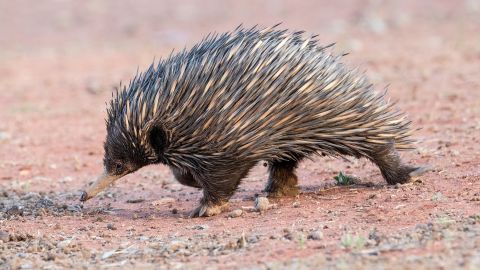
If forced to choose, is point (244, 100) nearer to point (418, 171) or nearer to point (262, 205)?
point (262, 205)

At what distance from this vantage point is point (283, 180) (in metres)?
8.75

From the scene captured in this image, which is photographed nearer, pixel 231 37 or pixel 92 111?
pixel 231 37

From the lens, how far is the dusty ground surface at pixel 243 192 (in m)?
6.28

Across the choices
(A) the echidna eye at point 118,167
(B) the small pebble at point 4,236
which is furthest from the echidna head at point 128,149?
(B) the small pebble at point 4,236

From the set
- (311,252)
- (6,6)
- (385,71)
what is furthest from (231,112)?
(6,6)

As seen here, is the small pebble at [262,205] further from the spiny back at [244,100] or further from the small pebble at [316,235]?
the small pebble at [316,235]

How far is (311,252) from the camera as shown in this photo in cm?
616

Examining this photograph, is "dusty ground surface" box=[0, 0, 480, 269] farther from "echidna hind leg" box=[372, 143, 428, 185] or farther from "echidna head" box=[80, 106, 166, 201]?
"echidna head" box=[80, 106, 166, 201]

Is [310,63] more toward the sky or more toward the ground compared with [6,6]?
more toward the ground

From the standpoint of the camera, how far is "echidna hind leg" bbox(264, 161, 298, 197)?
8742 mm

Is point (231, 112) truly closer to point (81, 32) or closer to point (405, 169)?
point (405, 169)

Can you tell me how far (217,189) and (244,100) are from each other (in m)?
0.88

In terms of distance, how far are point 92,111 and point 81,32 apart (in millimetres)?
12346

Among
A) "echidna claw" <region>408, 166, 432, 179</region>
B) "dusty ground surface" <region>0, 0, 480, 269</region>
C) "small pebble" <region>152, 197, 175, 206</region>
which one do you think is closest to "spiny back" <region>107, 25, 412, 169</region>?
"dusty ground surface" <region>0, 0, 480, 269</region>
